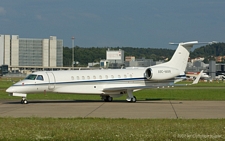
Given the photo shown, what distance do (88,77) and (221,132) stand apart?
61.7 ft

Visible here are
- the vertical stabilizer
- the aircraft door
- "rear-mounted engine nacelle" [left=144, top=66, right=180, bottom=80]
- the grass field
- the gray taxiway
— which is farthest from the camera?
the vertical stabilizer

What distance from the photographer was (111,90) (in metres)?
32.9

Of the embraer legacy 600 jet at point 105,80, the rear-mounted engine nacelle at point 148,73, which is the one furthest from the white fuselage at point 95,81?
the rear-mounted engine nacelle at point 148,73

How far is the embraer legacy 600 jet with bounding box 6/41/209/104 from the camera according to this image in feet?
102

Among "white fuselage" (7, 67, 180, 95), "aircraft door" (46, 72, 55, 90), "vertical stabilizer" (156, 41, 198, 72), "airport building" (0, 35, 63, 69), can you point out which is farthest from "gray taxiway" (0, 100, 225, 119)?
"airport building" (0, 35, 63, 69)

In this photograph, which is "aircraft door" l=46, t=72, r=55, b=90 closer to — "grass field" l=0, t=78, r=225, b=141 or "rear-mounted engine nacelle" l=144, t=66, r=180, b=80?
"rear-mounted engine nacelle" l=144, t=66, r=180, b=80

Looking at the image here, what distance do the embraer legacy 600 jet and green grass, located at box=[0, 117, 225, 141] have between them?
40.4 feet

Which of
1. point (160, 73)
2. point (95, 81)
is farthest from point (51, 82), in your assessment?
point (160, 73)

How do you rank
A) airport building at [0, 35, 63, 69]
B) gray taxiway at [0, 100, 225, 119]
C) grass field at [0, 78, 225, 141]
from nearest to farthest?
grass field at [0, 78, 225, 141] → gray taxiway at [0, 100, 225, 119] → airport building at [0, 35, 63, 69]

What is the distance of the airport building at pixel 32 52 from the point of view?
194m

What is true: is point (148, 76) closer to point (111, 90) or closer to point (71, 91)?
point (111, 90)

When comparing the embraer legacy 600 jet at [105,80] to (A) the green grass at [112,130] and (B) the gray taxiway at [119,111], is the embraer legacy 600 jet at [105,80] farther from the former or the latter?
(A) the green grass at [112,130]

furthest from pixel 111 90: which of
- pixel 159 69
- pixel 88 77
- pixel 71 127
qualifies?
pixel 71 127

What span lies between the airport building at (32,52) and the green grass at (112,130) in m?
177
